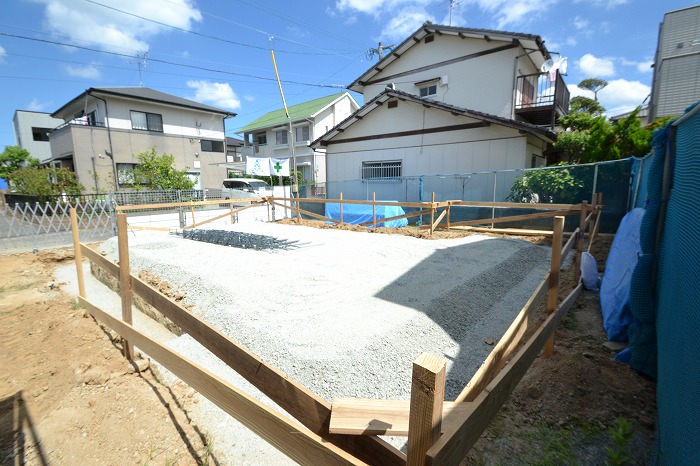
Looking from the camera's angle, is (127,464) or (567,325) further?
(567,325)

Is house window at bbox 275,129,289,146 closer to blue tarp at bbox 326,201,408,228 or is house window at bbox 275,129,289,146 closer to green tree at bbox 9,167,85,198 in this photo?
green tree at bbox 9,167,85,198

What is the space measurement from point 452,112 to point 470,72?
10.7ft

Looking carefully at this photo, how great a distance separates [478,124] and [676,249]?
1081cm

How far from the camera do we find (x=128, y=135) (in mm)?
18969

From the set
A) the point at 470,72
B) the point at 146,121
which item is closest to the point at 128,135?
the point at 146,121

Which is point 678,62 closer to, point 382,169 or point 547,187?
point 547,187

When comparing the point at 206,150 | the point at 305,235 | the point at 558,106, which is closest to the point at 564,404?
the point at 305,235

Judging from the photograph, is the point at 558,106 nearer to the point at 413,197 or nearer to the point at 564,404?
the point at 413,197

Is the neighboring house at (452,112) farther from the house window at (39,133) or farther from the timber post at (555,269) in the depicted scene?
the house window at (39,133)

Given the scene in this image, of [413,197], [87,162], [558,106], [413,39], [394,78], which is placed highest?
[413,39]

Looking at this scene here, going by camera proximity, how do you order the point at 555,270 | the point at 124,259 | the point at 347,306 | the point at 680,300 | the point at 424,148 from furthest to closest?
the point at 424,148 → the point at 347,306 → the point at 124,259 → the point at 555,270 → the point at 680,300

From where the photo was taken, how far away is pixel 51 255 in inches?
339

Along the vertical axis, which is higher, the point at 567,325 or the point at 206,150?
the point at 206,150

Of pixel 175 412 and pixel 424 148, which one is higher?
pixel 424 148
